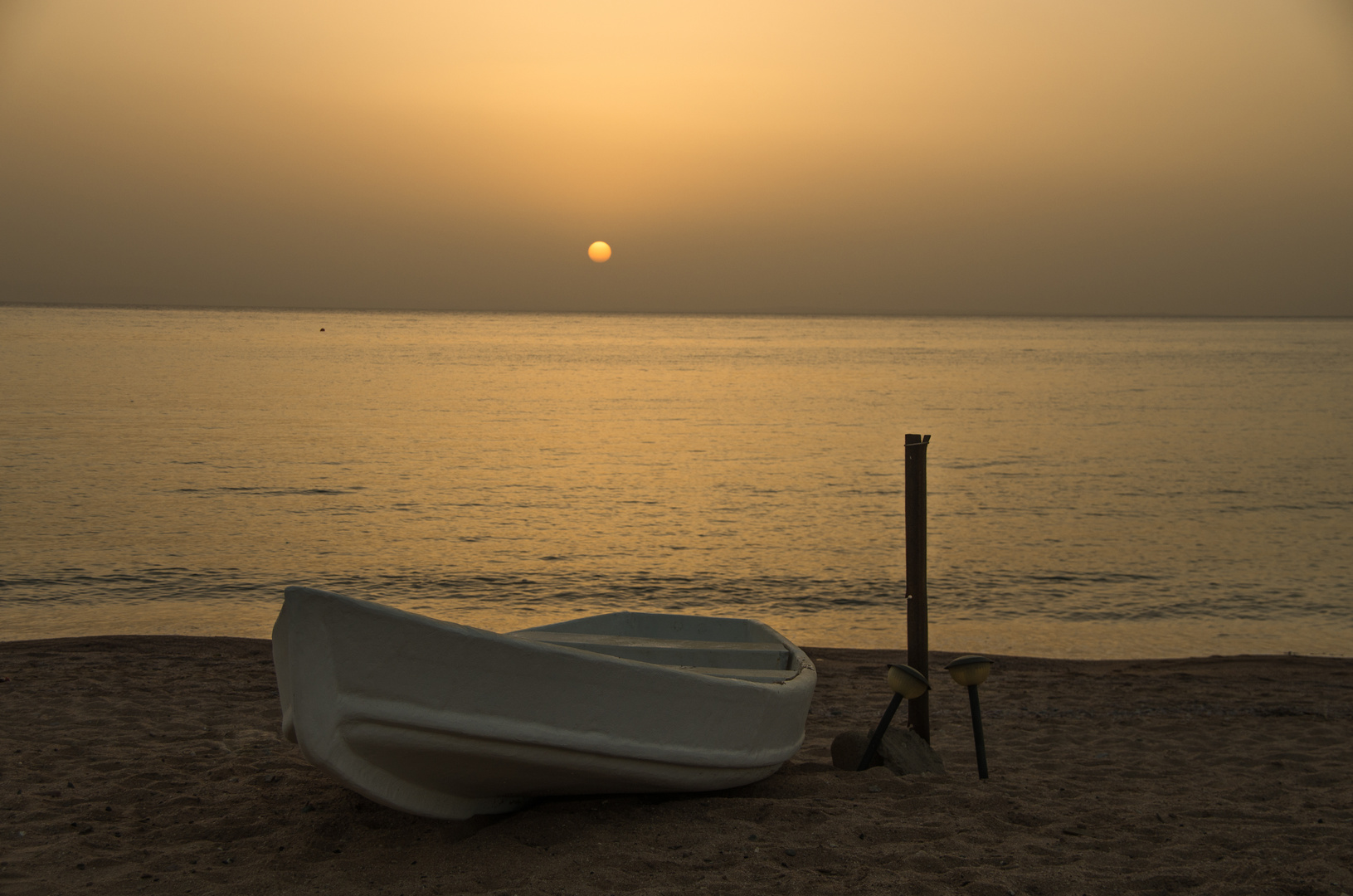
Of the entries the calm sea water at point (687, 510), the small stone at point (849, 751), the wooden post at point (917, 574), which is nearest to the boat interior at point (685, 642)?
the small stone at point (849, 751)

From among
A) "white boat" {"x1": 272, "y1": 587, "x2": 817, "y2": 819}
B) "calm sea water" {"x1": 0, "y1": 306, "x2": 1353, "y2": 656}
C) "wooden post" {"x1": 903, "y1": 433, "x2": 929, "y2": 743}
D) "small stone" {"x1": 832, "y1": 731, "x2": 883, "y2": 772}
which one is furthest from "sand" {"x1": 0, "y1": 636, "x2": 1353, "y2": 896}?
"calm sea water" {"x1": 0, "y1": 306, "x2": 1353, "y2": 656}

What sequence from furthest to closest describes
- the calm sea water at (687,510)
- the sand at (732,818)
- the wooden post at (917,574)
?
the calm sea water at (687,510) < the wooden post at (917,574) < the sand at (732,818)

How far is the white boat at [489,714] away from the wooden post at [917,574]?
4.42 ft

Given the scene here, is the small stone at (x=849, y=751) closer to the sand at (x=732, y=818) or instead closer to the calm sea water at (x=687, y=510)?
the sand at (x=732, y=818)

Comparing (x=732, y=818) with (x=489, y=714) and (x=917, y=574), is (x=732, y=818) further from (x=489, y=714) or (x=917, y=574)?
(x=917, y=574)

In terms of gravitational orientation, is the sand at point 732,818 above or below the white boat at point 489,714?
below

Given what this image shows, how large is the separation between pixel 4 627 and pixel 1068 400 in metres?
45.8

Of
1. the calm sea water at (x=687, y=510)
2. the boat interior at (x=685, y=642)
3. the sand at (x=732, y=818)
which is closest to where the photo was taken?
the sand at (x=732, y=818)

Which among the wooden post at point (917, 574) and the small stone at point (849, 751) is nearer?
the small stone at point (849, 751)

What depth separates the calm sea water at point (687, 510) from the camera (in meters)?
13.8

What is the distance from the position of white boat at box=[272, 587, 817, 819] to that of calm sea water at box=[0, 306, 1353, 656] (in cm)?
708

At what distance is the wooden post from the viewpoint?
23.6 feet

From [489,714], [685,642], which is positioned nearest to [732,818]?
[489,714]

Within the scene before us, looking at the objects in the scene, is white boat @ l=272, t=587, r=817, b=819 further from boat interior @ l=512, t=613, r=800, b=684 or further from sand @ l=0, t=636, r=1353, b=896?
boat interior @ l=512, t=613, r=800, b=684
